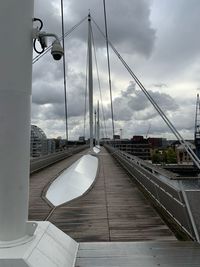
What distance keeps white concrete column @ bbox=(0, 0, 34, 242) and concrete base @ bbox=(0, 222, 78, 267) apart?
20 centimetres

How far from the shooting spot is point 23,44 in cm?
374

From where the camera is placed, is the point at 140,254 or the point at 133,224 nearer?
the point at 140,254

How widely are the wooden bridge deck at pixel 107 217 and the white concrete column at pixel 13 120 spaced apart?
2027 millimetres

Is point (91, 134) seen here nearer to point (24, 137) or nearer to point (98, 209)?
point (98, 209)

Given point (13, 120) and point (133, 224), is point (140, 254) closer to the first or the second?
point (133, 224)

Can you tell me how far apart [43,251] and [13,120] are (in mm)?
1360

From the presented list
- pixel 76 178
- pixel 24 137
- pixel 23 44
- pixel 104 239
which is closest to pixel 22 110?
pixel 24 137

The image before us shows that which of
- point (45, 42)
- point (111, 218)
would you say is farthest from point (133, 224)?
point (45, 42)

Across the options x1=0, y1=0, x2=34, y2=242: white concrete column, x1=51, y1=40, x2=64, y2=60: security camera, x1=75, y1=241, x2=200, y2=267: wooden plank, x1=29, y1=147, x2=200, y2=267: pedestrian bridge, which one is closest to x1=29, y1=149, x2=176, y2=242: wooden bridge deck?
x1=29, y1=147, x2=200, y2=267: pedestrian bridge

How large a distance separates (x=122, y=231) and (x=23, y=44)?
3.54 m

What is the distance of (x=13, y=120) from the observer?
3572 mm

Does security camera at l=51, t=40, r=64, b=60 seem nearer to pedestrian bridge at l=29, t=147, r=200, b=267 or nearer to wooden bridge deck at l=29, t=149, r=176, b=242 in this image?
pedestrian bridge at l=29, t=147, r=200, b=267

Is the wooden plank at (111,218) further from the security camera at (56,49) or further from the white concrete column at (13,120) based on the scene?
the security camera at (56,49)

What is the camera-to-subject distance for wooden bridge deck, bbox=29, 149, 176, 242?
222 inches
